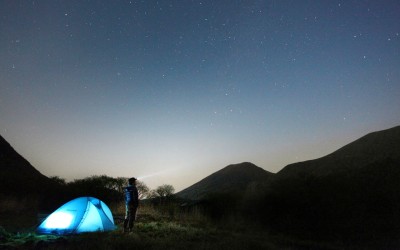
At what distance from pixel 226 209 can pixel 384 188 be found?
1952 centimetres

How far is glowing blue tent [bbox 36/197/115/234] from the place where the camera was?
13.7 m

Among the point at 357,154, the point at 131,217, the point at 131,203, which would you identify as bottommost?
the point at 131,217

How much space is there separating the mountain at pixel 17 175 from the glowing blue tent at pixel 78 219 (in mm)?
18841

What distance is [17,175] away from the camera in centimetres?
3591

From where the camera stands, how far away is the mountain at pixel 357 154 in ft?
213

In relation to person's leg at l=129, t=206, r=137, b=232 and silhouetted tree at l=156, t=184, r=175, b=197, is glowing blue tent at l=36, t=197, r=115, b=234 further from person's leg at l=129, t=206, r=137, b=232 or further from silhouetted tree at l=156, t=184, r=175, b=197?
silhouetted tree at l=156, t=184, r=175, b=197

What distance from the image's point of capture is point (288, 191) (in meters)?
38.1

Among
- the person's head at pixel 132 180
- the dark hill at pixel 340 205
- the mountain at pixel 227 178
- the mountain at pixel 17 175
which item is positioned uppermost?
the mountain at pixel 227 178

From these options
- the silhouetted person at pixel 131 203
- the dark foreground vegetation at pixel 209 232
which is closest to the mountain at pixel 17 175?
the dark foreground vegetation at pixel 209 232

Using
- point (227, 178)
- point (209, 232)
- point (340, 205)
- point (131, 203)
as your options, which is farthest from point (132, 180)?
point (227, 178)

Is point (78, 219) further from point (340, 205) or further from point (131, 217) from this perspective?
point (340, 205)

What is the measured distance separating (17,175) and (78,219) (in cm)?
2700

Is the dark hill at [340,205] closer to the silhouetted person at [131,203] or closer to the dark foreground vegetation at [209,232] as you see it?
the dark foreground vegetation at [209,232]

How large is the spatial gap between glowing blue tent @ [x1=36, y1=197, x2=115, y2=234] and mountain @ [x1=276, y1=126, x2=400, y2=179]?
50849 mm
